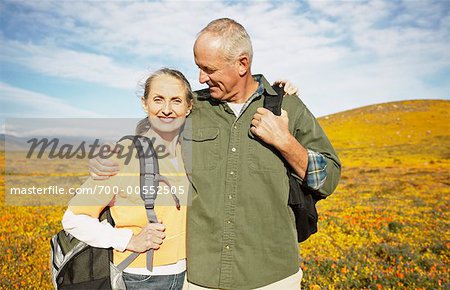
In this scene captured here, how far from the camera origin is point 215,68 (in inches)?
131

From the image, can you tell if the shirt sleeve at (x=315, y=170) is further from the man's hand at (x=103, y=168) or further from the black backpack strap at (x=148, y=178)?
the man's hand at (x=103, y=168)

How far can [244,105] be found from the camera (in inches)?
133

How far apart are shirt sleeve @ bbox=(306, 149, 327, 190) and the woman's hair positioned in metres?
1.08

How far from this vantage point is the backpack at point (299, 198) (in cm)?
325

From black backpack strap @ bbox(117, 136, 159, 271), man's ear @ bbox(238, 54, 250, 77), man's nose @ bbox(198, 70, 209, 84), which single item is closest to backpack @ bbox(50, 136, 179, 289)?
black backpack strap @ bbox(117, 136, 159, 271)

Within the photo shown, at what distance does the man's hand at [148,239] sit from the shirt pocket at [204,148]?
1.75 ft

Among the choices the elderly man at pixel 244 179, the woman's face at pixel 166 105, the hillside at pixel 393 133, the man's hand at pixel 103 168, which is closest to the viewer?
the man's hand at pixel 103 168

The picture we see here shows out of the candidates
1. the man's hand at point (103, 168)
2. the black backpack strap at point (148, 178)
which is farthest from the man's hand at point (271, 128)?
the man's hand at point (103, 168)

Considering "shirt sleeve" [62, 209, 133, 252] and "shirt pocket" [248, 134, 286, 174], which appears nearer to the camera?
"shirt sleeve" [62, 209, 133, 252]

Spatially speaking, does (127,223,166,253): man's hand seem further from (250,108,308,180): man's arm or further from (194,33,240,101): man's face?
(194,33,240,101): man's face

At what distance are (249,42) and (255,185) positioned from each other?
113 centimetres

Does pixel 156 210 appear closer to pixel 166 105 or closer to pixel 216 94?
pixel 166 105

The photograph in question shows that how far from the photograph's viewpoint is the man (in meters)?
3.16

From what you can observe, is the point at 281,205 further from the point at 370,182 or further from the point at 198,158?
the point at 370,182
